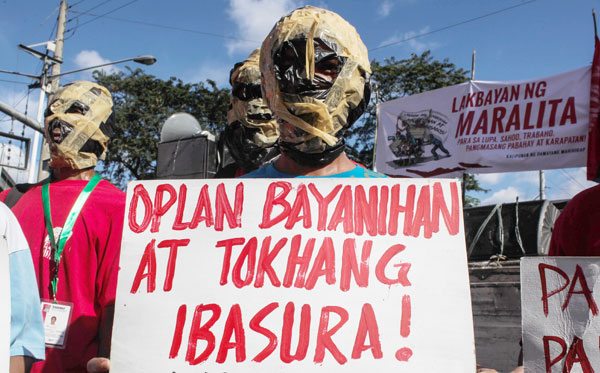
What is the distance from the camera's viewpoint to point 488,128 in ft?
25.2

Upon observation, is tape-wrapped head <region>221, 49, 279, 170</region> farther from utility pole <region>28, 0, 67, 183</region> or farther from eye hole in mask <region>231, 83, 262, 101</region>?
utility pole <region>28, 0, 67, 183</region>

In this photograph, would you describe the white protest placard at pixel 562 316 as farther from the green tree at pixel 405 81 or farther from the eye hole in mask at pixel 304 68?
the green tree at pixel 405 81

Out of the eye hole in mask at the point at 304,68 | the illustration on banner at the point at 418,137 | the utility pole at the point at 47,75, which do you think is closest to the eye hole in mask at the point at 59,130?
the eye hole in mask at the point at 304,68

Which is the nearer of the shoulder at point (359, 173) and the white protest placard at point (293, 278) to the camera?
the white protest placard at point (293, 278)

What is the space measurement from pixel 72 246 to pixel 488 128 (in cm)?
660

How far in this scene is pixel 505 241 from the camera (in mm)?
9438

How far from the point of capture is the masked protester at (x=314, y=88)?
1.78m

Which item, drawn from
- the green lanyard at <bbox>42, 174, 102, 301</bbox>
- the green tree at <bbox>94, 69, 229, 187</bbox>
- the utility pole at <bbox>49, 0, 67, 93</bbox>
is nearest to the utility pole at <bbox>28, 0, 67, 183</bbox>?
the utility pole at <bbox>49, 0, 67, 93</bbox>

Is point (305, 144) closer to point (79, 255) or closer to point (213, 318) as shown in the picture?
point (213, 318)

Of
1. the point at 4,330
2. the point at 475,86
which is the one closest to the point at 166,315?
the point at 4,330

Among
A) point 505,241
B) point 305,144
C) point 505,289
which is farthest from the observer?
point 505,241

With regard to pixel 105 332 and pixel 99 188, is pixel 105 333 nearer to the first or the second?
pixel 105 332

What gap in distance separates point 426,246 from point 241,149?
1985mm

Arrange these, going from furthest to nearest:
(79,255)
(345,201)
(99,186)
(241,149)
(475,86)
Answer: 1. (475,86)
2. (241,149)
3. (99,186)
4. (79,255)
5. (345,201)
